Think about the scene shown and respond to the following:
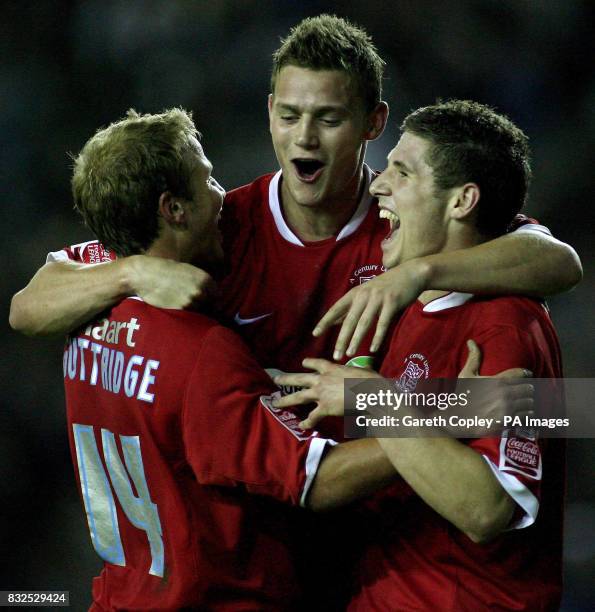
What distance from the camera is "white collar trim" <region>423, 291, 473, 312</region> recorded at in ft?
6.83

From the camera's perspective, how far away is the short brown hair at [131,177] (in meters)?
2.15

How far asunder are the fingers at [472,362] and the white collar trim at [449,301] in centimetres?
20

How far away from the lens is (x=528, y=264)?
210cm

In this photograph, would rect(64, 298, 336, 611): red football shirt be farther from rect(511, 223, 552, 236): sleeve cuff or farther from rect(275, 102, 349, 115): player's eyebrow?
rect(275, 102, 349, 115): player's eyebrow

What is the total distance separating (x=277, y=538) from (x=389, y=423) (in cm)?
47

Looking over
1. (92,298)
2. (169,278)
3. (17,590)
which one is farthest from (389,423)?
(17,590)

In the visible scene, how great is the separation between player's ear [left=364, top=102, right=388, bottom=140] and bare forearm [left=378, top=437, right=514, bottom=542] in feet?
4.07

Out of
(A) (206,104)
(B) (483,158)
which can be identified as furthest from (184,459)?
(A) (206,104)

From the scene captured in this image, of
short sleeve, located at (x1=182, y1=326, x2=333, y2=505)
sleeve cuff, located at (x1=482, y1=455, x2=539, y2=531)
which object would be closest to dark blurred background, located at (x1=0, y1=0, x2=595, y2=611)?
short sleeve, located at (x1=182, y1=326, x2=333, y2=505)

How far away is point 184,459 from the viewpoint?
2053mm

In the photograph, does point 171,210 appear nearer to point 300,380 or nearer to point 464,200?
point 300,380

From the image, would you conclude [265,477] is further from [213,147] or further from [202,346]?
[213,147]

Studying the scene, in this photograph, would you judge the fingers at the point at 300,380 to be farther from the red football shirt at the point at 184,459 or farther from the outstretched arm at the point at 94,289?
the outstretched arm at the point at 94,289

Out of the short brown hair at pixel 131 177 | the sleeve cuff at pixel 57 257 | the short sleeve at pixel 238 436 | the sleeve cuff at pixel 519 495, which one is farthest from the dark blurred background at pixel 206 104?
the sleeve cuff at pixel 519 495
